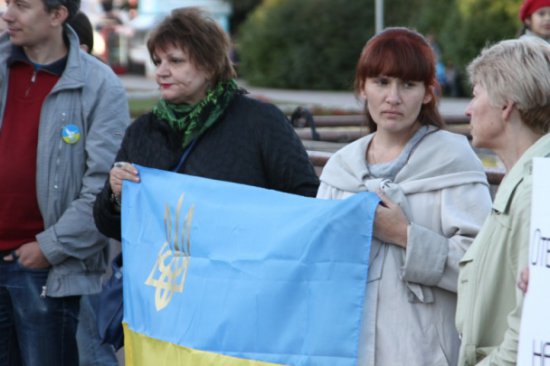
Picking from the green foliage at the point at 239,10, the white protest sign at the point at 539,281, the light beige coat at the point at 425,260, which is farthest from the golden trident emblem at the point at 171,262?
the green foliage at the point at 239,10

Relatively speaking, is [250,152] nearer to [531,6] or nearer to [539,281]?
[539,281]

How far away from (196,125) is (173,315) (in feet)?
2.34

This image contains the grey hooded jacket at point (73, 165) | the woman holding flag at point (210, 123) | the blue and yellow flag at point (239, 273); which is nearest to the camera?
the blue and yellow flag at point (239, 273)

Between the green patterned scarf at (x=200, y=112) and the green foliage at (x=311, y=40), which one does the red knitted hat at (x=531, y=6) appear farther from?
the green foliage at (x=311, y=40)

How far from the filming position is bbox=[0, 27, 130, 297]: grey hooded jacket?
521 cm

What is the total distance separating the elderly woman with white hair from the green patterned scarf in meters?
1.31

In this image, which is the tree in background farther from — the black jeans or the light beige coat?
the light beige coat

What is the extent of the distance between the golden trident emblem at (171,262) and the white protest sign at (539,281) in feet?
5.40

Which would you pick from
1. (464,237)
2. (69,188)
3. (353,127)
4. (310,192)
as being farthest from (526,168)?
(353,127)

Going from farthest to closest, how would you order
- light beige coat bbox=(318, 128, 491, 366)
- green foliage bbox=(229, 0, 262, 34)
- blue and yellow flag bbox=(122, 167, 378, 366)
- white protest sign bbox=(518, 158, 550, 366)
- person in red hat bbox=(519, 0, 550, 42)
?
green foliage bbox=(229, 0, 262, 34) < person in red hat bbox=(519, 0, 550, 42) < blue and yellow flag bbox=(122, 167, 378, 366) < light beige coat bbox=(318, 128, 491, 366) < white protest sign bbox=(518, 158, 550, 366)

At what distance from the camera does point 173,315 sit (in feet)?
14.9

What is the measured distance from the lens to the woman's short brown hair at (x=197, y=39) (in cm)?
468

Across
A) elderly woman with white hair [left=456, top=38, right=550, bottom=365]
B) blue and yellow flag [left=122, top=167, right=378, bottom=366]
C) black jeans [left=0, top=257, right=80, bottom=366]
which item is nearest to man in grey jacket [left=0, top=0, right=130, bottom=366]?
black jeans [left=0, top=257, right=80, bottom=366]

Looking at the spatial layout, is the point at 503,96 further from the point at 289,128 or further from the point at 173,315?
the point at 173,315
